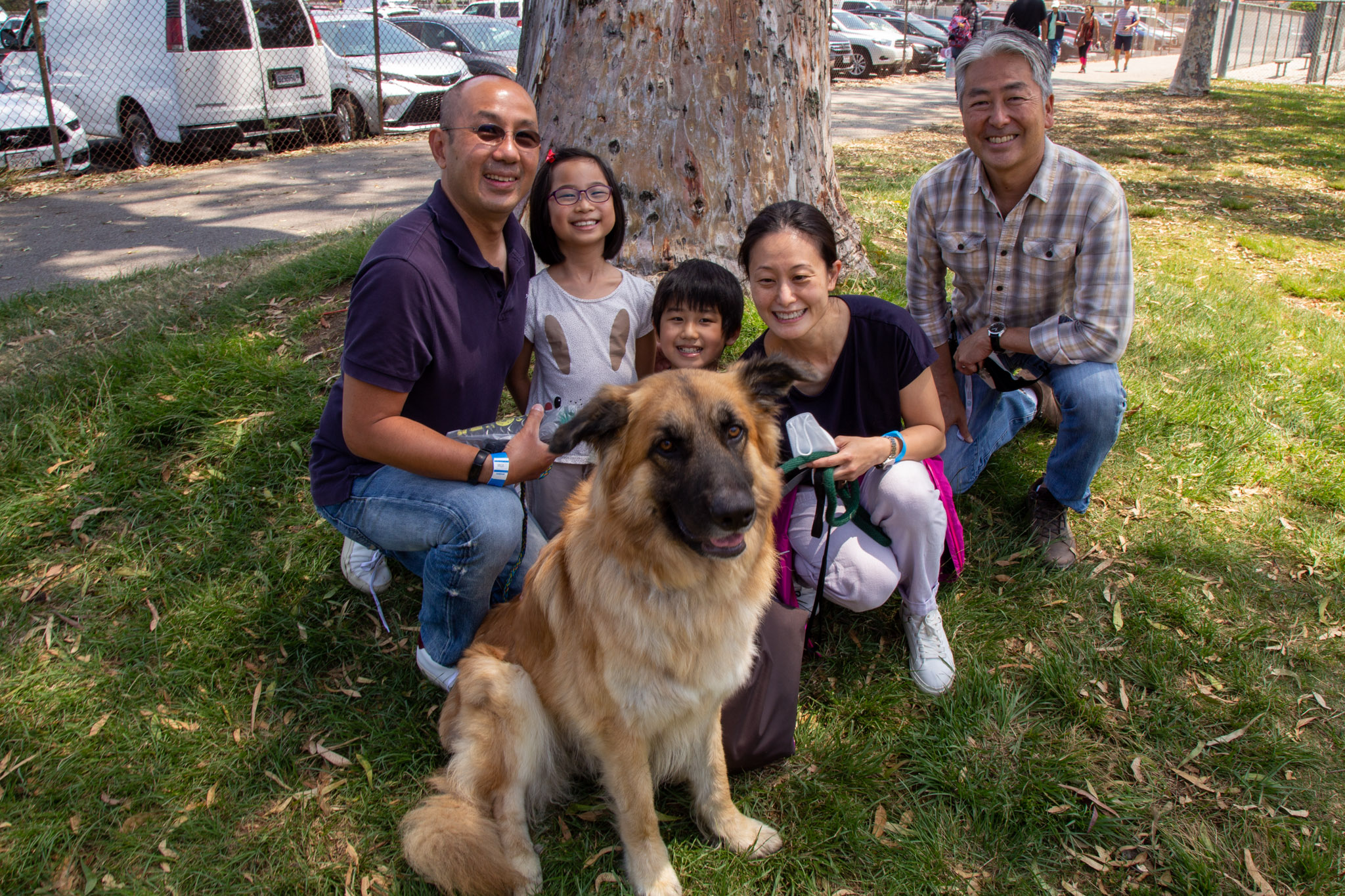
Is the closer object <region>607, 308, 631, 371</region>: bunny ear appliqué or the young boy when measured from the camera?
the young boy

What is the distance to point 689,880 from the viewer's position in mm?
2488

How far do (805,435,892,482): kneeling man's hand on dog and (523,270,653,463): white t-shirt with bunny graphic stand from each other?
3.53 ft

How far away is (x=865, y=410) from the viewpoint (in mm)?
3070

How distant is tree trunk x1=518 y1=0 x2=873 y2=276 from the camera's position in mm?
4789

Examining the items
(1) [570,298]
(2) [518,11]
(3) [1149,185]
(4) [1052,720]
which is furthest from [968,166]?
(2) [518,11]

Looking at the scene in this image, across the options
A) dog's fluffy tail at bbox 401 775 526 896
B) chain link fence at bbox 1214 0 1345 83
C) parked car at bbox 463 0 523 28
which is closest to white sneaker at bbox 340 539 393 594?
dog's fluffy tail at bbox 401 775 526 896

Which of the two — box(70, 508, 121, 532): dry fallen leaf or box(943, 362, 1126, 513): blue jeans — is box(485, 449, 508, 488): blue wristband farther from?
box(70, 508, 121, 532): dry fallen leaf

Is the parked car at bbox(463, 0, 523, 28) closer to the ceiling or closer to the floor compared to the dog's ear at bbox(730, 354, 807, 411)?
closer to the ceiling

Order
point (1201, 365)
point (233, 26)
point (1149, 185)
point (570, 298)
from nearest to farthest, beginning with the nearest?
point (570, 298) → point (1201, 365) → point (1149, 185) → point (233, 26)

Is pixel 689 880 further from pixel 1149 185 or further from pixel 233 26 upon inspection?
pixel 233 26

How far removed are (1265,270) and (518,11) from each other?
2113cm

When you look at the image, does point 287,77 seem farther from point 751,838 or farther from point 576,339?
point 751,838

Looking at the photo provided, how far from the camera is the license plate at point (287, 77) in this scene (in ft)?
37.9

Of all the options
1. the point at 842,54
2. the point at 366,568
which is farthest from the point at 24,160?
the point at 842,54
